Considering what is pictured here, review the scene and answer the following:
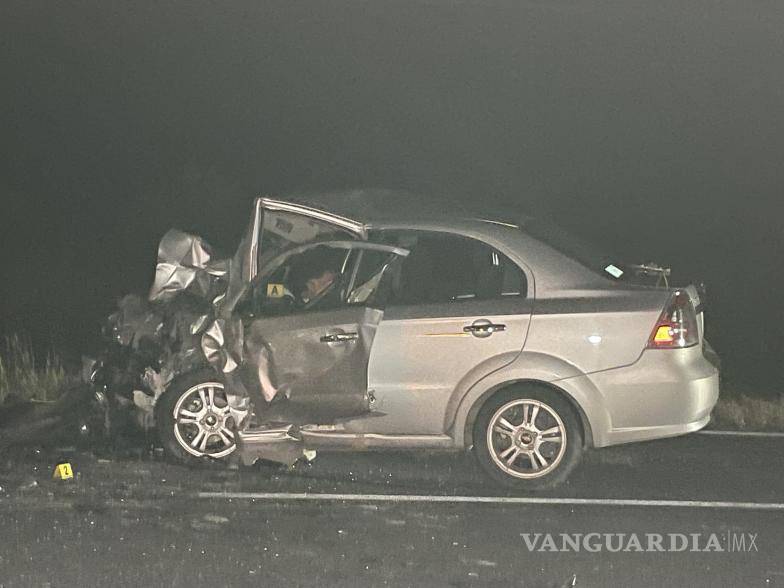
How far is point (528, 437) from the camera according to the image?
24.2 feet

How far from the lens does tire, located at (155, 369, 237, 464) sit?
778 cm

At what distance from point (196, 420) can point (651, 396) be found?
2757mm

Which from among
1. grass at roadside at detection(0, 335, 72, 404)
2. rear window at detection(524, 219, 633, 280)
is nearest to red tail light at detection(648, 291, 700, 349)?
rear window at detection(524, 219, 633, 280)

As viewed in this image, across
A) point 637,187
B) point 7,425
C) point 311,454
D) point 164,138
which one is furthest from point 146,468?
point 164,138

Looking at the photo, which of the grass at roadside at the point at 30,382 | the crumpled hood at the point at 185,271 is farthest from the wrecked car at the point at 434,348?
the grass at roadside at the point at 30,382

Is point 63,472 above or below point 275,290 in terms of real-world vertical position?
below

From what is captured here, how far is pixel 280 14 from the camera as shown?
3131cm

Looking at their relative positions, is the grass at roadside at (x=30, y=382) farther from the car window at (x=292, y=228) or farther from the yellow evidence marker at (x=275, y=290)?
the car window at (x=292, y=228)

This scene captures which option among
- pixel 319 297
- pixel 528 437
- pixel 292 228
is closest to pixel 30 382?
pixel 292 228

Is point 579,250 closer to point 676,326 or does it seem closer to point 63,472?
point 676,326

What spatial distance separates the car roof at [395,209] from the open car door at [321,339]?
201 mm

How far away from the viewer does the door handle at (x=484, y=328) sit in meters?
7.26

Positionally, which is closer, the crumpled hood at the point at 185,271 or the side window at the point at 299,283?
the side window at the point at 299,283

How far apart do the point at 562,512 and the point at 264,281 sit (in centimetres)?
227
